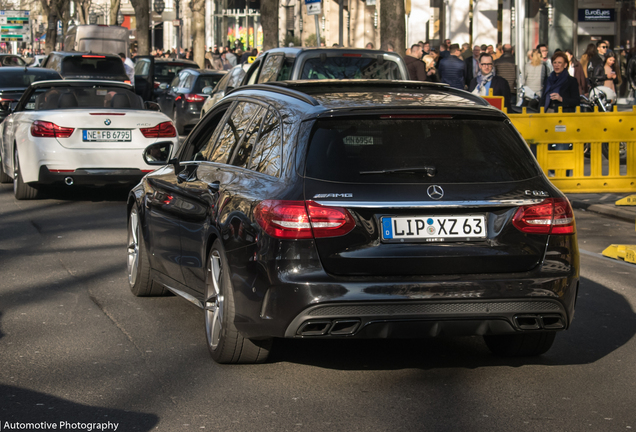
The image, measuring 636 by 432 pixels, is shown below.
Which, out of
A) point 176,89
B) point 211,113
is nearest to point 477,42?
point 176,89

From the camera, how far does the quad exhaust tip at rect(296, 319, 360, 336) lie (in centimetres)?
509

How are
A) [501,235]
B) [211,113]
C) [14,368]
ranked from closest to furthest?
1. [501,235]
2. [14,368]
3. [211,113]

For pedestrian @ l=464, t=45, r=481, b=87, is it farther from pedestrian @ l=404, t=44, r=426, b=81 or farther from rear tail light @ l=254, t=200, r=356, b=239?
rear tail light @ l=254, t=200, r=356, b=239

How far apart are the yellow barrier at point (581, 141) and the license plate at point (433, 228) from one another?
30.0 ft

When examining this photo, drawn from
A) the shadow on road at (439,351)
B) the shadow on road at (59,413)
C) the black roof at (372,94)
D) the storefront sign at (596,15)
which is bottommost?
the shadow on road at (439,351)

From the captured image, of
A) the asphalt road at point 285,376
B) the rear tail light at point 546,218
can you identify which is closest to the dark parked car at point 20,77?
the asphalt road at point 285,376

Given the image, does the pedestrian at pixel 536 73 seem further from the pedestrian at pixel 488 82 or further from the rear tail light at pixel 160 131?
the rear tail light at pixel 160 131

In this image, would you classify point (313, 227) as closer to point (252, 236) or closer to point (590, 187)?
point (252, 236)

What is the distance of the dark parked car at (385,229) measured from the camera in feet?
16.7

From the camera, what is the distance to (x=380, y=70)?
563 inches

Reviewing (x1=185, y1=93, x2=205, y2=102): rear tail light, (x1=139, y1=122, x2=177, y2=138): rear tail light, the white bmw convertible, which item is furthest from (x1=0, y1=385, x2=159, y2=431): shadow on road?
(x1=185, y1=93, x2=205, y2=102): rear tail light

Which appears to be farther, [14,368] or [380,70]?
[380,70]

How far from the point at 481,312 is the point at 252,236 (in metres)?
1.19

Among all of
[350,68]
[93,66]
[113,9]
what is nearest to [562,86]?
[350,68]
